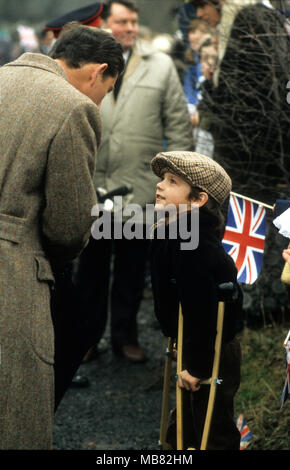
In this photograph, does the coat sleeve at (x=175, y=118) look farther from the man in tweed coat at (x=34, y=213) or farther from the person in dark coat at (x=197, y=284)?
the man in tweed coat at (x=34, y=213)

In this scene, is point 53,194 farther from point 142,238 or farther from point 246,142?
point 142,238

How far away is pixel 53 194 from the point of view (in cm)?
291

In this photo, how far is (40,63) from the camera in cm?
307

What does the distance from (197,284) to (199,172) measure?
0.48 m

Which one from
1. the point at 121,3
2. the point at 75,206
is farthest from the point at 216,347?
the point at 121,3

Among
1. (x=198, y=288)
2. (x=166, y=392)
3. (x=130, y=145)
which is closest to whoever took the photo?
(x=198, y=288)

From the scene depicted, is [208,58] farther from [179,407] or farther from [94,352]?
[179,407]

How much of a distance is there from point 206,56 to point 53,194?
2.66 meters

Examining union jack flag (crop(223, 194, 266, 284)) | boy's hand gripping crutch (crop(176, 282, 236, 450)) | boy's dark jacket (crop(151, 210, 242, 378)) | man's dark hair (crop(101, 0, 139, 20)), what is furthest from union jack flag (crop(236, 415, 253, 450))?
man's dark hair (crop(101, 0, 139, 20))

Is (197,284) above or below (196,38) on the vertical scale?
below

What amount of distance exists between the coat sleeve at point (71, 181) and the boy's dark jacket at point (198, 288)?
43cm

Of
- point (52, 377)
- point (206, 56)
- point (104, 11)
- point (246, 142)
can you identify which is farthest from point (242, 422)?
point (104, 11)

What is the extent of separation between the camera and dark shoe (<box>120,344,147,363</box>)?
5.68 metres

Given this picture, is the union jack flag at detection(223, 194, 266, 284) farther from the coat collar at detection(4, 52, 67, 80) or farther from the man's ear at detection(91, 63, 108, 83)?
the coat collar at detection(4, 52, 67, 80)
